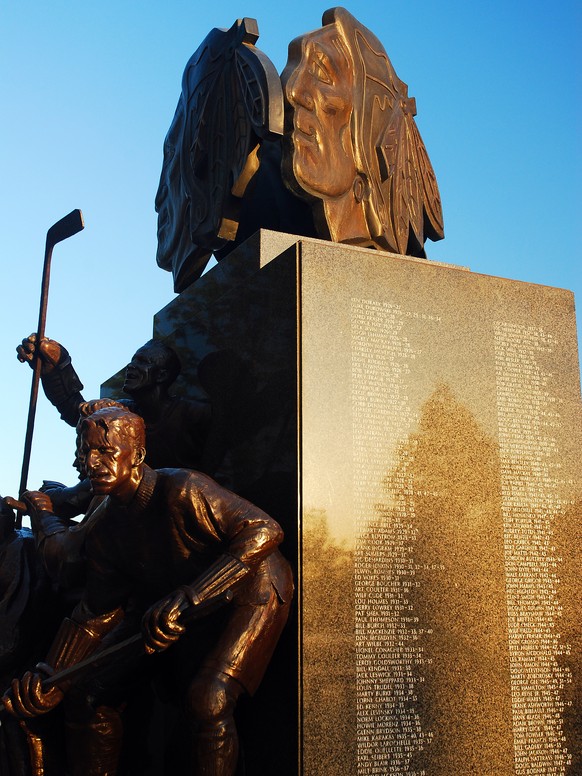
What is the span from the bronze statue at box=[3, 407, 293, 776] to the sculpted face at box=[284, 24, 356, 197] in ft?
10.2

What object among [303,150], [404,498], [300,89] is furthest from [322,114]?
[404,498]

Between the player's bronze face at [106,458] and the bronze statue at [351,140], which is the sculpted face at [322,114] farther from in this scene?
the player's bronze face at [106,458]

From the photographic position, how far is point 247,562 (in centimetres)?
586

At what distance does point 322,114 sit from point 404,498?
3629mm

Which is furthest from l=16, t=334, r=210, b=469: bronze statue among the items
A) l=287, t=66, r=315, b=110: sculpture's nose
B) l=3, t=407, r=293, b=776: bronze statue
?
l=287, t=66, r=315, b=110: sculpture's nose

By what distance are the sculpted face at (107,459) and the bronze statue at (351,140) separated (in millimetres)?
3097

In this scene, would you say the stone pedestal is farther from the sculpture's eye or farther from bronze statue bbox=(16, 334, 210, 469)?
the sculpture's eye

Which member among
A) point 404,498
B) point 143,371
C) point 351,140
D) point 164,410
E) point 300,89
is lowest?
point 404,498

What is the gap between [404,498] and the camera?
695 centimetres

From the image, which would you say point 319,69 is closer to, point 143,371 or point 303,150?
point 303,150

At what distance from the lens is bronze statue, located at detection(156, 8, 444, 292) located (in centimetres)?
849

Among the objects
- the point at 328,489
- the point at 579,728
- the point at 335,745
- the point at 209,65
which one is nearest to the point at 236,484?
the point at 328,489

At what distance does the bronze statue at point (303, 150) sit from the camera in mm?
8492

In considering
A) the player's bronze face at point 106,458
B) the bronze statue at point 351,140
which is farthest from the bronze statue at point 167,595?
the bronze statue at point 351,140
